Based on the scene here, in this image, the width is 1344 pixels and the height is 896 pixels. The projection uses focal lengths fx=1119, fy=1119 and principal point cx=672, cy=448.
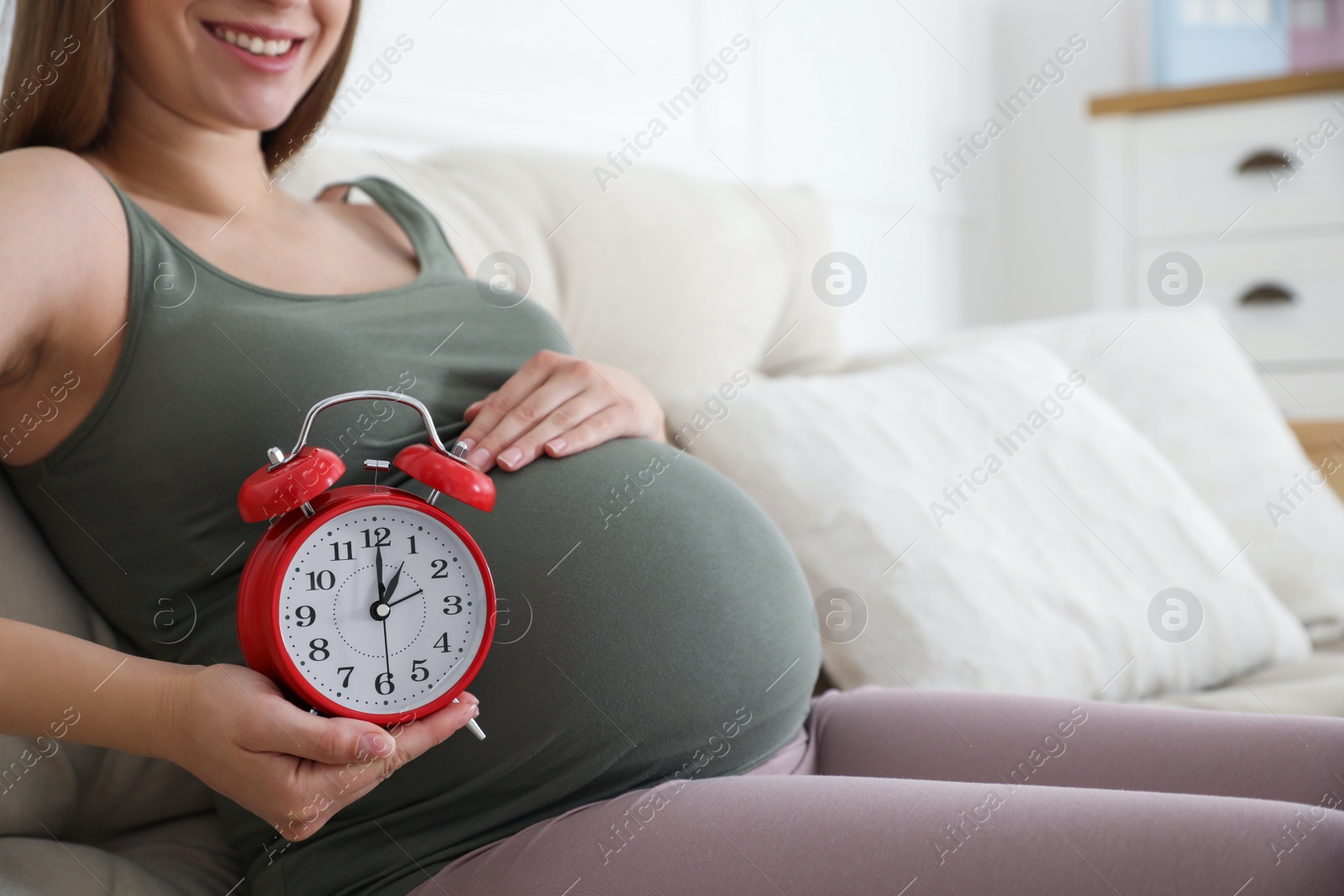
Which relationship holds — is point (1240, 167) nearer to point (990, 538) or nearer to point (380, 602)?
point (990, 538)

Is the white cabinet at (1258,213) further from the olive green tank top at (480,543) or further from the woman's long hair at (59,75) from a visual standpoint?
the woman's long hair at (59,75)

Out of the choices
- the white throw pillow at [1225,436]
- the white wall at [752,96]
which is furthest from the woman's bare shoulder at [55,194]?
the white throw pillow at [1225,436]

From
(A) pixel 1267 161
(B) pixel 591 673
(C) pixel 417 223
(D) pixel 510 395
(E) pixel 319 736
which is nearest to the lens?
(E) pixel 319 736

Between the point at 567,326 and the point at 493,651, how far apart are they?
598 mm

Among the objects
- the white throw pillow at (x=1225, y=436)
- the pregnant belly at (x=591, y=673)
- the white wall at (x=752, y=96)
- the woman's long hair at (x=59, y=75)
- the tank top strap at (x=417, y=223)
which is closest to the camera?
the pregnant belly at (x=591, y=673)

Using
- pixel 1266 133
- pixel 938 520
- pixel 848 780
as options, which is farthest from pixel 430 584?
pixel 1266 133

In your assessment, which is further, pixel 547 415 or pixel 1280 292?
pixel 1280 292

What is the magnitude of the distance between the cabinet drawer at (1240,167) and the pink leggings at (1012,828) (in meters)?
2.19

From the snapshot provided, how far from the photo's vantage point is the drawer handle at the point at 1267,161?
2.60 meters

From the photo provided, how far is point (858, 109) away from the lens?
267 cm

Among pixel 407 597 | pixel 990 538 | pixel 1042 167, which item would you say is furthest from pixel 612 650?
pixel 1042 167

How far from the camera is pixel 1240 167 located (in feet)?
8.68

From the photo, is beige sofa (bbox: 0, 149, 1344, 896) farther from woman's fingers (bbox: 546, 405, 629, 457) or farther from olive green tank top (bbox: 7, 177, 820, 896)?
woman's fingers (bbox: 546, 405, 629, 457)

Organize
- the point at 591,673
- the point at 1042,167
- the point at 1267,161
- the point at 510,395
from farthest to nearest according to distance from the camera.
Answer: the point at 1042,167 → the point at 1267,161 → the point at 510,395 → the point at 591,673
